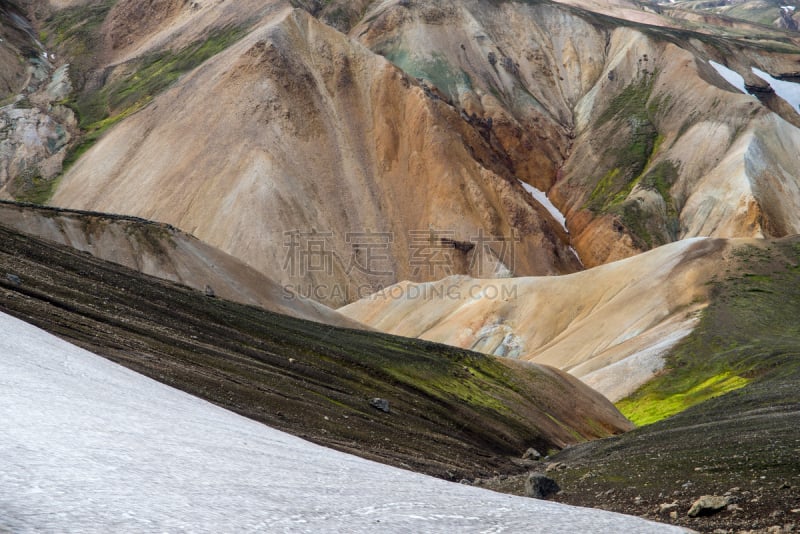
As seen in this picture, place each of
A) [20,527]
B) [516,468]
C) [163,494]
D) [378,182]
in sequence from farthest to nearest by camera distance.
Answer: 1. [378,182]
2. [516,468]
3. [163,494]
4. [20,527]

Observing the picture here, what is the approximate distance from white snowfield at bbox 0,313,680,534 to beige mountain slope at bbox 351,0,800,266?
103 meters

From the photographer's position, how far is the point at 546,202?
13312 centimetres

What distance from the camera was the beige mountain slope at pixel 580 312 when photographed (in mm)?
73312

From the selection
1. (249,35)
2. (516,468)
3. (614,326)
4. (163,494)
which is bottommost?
(614,326)

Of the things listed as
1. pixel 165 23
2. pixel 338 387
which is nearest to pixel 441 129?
pixel 165 23

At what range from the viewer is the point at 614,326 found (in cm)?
7919

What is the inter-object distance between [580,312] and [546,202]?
50.1 meters

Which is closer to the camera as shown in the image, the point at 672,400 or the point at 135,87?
the point at 672,400

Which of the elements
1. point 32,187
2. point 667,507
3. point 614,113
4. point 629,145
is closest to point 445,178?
point 629,145

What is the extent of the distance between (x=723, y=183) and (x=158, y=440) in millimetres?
115655

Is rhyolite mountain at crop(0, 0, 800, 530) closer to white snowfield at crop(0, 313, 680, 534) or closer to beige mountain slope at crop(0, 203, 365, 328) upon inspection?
beige mountain slope at crop(0, 203, 365, 328)

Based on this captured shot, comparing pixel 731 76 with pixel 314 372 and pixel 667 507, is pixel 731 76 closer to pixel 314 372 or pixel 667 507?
pixel 314 372

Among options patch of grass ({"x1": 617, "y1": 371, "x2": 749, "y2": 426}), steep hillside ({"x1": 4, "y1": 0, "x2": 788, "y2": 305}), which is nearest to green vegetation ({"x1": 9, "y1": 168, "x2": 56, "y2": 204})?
steep hillside ({"x1": 4, "y1": 0, "x2": 788, "y2": 305})

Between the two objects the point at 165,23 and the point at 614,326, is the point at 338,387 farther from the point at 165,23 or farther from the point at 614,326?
the point at 165,23
